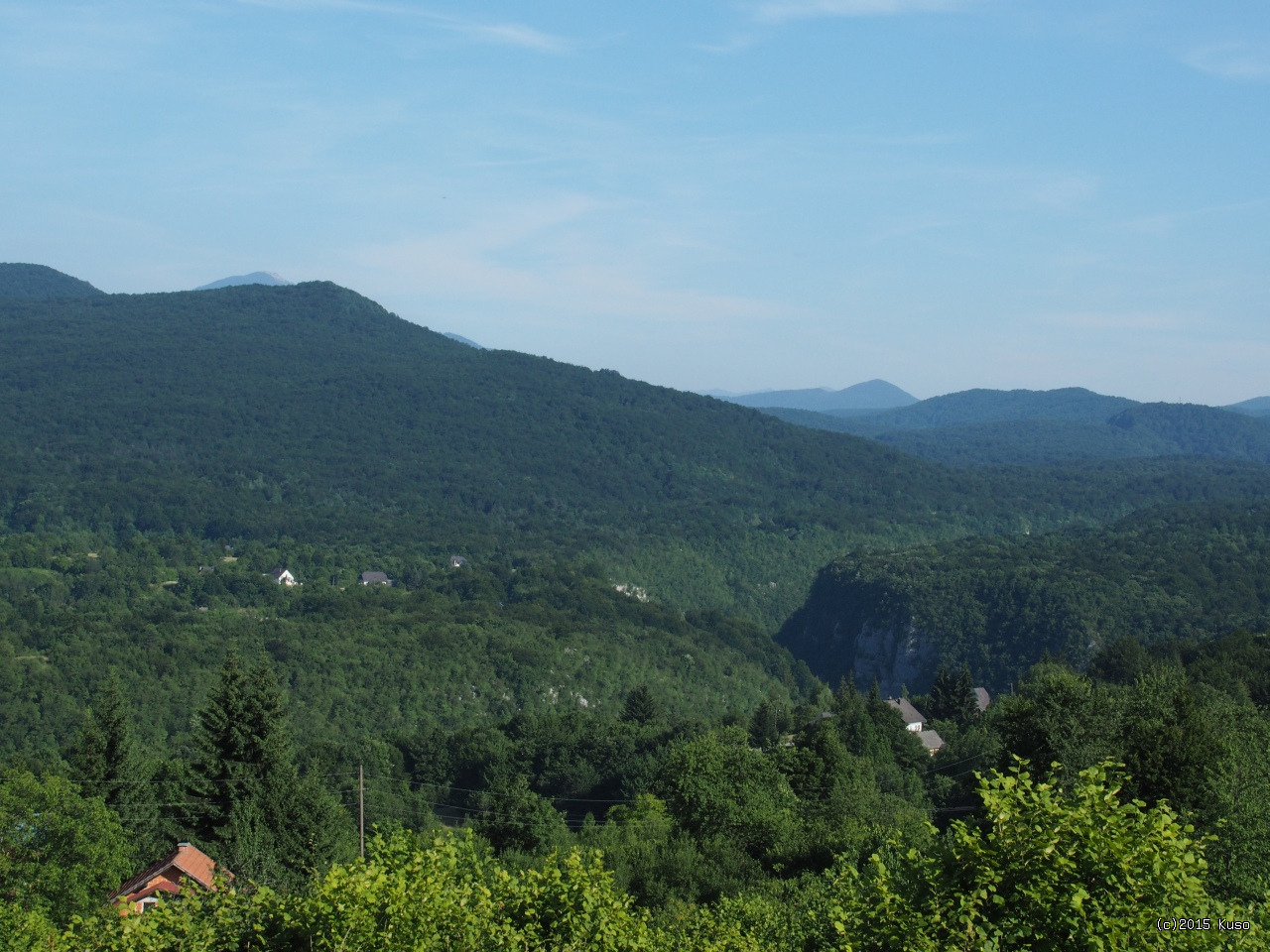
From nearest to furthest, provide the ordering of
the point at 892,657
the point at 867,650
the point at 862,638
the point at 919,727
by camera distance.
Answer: the point at 919,727 → the point at 892,657 → the point at 867,650 → the point at 862,638

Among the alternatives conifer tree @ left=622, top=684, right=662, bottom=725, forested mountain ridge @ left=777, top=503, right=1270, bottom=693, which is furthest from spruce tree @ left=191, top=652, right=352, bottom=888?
forested mountain ridge @ left=777, top=503, right=1270, bottom=693

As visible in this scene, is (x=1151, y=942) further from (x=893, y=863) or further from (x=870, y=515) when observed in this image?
(x=870, y=515)

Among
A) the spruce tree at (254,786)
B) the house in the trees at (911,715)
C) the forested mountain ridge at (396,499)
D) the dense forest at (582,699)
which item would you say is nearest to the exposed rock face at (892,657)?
the dense forest at (582,699)

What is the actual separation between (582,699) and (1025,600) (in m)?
45.7

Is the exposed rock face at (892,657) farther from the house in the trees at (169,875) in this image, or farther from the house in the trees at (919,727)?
the house in the trees at (169,875)

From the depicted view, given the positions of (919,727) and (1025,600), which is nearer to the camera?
(919,727)

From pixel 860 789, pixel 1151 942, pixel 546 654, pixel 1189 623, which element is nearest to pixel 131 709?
pixel 546 654

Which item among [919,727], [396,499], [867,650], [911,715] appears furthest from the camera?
[396,499]

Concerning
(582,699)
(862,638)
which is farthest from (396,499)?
(582,699)

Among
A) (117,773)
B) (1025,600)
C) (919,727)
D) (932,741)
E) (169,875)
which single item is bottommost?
(919,727)

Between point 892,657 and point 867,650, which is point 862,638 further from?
point 892,657

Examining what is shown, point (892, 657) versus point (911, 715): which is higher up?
point (911, 715)

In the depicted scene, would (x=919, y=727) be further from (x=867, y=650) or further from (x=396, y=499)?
(x=396, y=499)

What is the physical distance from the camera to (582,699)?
82.4 meters
